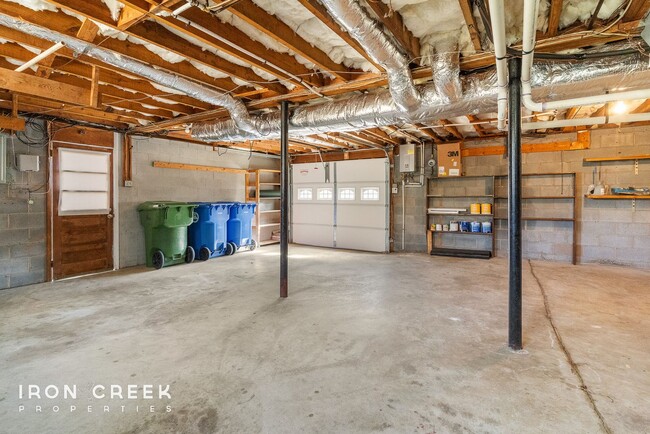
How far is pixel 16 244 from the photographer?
4.23 meters

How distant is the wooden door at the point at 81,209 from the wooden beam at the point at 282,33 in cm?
403

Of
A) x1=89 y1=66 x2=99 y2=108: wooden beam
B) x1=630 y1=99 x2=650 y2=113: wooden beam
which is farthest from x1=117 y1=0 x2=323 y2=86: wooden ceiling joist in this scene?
x1=630 y1=99 x2=650 y2=113: wooden beam

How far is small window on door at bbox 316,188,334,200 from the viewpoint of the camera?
25.1 feet

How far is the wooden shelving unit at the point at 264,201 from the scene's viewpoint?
726 cm

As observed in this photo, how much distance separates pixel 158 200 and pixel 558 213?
6978 millimetres

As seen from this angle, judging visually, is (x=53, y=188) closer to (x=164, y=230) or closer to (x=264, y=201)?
(x=164, y=230)

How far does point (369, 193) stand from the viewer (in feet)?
23.5

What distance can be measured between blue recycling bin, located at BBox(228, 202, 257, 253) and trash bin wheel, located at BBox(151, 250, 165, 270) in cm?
146

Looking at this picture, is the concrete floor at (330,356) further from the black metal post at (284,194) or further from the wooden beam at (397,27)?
the wooden beam at (397,27)

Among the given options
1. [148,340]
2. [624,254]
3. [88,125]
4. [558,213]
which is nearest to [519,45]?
[148,340]

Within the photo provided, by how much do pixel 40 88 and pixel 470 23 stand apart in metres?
3.44

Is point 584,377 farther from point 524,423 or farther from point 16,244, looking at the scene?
point 16,244

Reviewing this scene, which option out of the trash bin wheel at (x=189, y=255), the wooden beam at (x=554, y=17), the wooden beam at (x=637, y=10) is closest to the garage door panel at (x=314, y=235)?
the trash bin wheel at (x=189, y=255)

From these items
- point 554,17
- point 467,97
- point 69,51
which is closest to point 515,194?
point 467,97
